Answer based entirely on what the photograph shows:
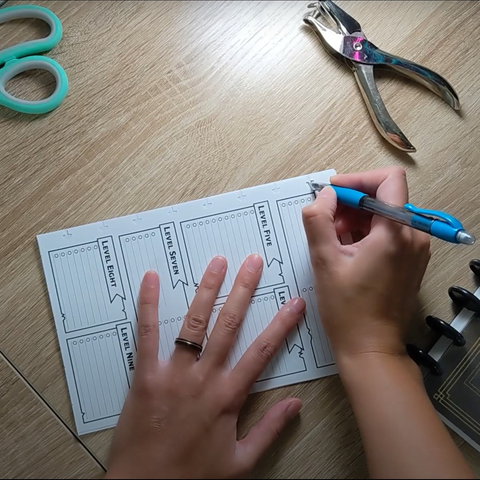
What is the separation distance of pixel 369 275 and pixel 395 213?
77 millimetres

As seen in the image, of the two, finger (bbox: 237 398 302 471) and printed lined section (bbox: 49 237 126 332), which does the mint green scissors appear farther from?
finger (bbox: 237 398 302 471)

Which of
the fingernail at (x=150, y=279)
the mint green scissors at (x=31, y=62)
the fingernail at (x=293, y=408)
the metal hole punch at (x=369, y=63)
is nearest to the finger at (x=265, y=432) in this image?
the fingernail at (x=293, y=408)

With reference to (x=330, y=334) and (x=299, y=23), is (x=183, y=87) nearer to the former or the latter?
(x=299, y=23)

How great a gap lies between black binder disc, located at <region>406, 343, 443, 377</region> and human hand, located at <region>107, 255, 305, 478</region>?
0.47ft

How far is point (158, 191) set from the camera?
0.72 m

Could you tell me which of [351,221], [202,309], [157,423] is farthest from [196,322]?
[351,221]

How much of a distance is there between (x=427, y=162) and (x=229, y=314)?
1.10 feet

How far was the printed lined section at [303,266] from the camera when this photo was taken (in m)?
0.69

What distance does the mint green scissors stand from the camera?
72cm

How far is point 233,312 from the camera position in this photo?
2.20ft

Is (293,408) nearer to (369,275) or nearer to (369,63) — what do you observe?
(369,275)

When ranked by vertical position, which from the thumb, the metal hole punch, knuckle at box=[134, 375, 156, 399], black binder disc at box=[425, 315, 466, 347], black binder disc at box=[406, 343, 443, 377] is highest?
the metal hole punch

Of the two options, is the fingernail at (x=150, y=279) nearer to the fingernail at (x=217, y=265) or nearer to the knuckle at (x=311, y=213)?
the fingernail at (x=217, y=265)

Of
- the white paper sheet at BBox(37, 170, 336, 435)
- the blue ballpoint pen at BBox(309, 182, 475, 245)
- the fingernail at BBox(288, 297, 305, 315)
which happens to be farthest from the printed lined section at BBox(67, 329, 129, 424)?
the blue ballpoint pen at BBox(309, 182, 475, 245)
